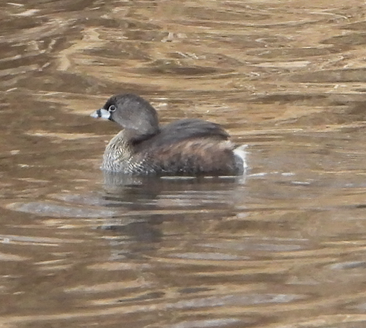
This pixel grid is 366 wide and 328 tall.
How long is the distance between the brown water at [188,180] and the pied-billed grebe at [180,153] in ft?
0.55

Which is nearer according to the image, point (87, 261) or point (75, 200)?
point (87, 261)

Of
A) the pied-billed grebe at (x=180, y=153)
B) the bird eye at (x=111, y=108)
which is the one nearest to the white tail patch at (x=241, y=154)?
the pied-billed grebe at (x=180, y=153)

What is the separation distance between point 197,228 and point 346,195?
1063 mm

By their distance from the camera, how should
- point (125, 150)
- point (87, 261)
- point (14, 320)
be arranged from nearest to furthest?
point (14, 320)
point (87, 261)
point (125, 150)

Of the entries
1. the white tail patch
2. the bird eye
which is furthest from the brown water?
the bird eye

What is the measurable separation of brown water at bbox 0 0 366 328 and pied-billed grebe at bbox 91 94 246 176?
167mm

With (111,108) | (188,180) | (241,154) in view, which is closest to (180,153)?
(188,180)

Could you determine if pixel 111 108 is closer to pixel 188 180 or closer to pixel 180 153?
pixel 180 153

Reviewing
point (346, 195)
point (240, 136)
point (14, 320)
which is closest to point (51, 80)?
point (240, 136)

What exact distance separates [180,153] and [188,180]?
23cm

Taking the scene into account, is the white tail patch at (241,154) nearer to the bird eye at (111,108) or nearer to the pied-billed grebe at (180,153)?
the pied-billed grebe at (180,153)

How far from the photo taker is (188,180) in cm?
721

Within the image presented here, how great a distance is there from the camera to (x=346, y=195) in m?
6.52

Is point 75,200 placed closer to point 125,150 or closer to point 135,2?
point 125,150
